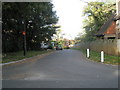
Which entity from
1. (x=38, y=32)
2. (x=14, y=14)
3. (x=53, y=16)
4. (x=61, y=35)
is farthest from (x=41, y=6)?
(x=61, y=35)

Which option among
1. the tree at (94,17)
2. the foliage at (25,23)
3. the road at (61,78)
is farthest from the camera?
the tree at (94,17)

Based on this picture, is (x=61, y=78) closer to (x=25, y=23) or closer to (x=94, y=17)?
(x=25, y=23)

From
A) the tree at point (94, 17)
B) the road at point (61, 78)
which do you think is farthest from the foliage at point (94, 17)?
the road at point (61, 78)

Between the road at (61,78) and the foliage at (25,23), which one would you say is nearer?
the road at (61,78)

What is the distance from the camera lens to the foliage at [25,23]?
17.3m

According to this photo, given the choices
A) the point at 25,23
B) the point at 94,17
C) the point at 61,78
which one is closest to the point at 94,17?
the point at 94,17

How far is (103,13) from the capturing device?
4159 centimetres

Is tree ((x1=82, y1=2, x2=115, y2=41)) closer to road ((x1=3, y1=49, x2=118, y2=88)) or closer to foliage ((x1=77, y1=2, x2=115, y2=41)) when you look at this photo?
foliage ((x1=77, y1=2, x2=115, y2=41))

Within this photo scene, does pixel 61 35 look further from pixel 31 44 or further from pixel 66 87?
pixel 66 87

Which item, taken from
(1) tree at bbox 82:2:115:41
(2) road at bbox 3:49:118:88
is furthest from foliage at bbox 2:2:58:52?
(1) tree at bbox 82:2:115:41

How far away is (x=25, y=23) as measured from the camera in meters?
28.8

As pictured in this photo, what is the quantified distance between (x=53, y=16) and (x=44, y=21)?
4.39m

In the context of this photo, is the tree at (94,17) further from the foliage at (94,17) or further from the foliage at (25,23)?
the foliage at (25,23)

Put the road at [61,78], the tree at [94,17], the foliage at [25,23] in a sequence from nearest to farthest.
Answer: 1. the road at [61,78]
2. the foliage at [25,23]
3. the tree at [94,17]
